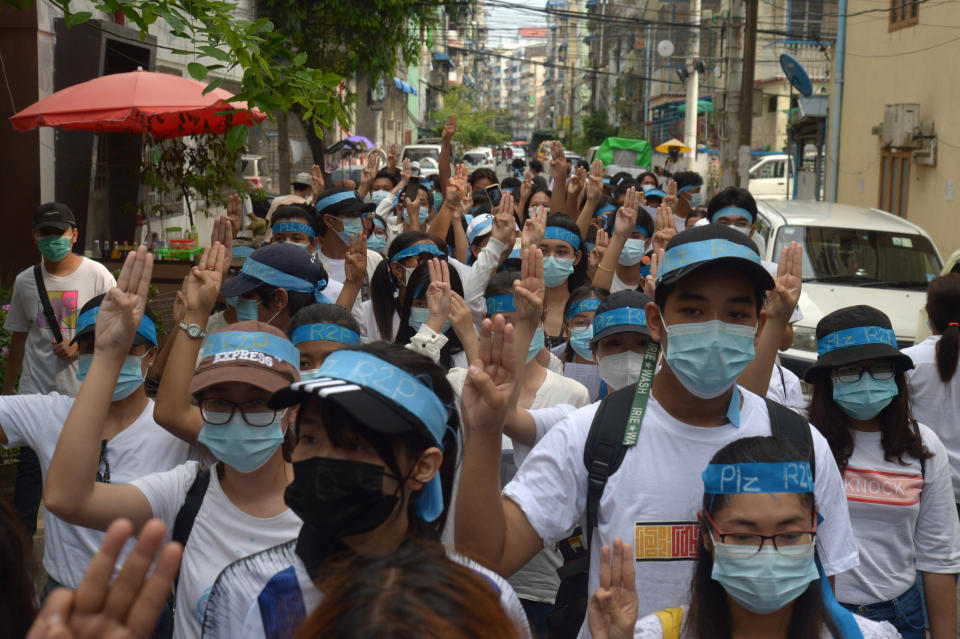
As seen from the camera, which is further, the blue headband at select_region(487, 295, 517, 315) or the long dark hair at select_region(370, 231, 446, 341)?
the long dark hair at select_region(370, 231, 446, 341)

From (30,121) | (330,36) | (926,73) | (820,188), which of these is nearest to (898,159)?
(926,73)

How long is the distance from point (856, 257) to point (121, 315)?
823 cm

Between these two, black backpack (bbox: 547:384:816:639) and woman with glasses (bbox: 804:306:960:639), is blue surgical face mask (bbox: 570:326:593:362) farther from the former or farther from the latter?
black backpack (bbox: 547:384:816:639)

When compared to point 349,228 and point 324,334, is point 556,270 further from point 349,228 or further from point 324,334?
point 324,334

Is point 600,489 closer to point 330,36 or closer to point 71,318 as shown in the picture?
point 71,318

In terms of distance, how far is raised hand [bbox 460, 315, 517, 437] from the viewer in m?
2.48

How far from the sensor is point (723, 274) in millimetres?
2791

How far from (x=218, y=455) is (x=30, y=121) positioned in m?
7.54

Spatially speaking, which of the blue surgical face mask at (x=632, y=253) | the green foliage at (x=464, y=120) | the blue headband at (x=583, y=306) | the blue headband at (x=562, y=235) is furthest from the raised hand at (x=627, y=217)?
the green foliage at (x=464, y=120)

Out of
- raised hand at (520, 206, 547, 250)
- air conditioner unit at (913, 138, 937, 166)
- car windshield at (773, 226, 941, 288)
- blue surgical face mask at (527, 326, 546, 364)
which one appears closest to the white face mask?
blue surgical face mask at (527, 326, 546, 364)

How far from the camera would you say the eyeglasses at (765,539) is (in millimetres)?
2452

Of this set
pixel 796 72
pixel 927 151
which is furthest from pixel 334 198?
pixel 796 72

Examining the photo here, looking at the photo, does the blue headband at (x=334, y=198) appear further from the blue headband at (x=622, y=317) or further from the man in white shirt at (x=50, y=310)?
the blue headband at (x=622, y=317)

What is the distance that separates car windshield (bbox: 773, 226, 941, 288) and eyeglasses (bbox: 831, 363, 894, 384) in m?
5.72
